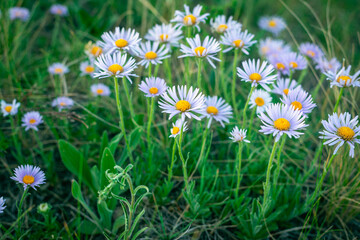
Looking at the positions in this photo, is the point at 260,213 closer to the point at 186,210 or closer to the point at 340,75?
the point at 186,210

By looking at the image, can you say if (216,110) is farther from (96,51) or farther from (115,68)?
(96,51)

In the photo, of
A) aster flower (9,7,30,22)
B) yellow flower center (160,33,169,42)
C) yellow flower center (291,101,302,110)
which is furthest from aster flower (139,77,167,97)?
aster flower (9,7,30,22)

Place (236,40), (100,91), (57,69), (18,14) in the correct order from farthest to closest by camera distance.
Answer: (18,14), (57,69), (100,91), (236,40)

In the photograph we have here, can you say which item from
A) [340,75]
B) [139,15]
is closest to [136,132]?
[340,75]

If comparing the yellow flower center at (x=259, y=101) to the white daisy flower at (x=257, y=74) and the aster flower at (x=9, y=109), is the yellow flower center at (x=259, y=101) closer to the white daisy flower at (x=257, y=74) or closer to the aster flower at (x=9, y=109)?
the white daisy flower at (x=257, y=74)

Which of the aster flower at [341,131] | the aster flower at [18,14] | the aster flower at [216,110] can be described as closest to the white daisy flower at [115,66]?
the aster flower at [216,110]

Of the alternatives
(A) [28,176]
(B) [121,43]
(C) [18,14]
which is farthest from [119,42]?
(C) [18,14]
